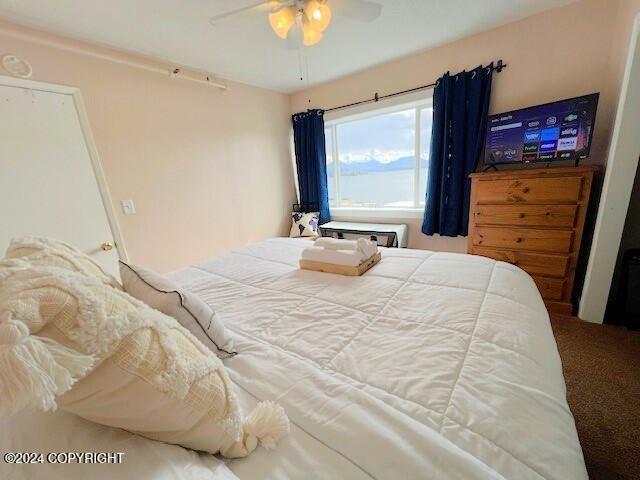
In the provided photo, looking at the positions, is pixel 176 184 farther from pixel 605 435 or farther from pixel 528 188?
pixel 605 435

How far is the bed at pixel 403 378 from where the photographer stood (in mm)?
533

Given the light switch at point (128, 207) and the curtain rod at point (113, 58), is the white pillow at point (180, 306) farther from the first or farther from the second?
the curtain rod at point (113, 58)

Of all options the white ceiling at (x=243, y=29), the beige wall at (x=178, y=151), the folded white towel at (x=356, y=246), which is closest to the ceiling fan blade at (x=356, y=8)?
the white ceiling at (x=243, y=29)

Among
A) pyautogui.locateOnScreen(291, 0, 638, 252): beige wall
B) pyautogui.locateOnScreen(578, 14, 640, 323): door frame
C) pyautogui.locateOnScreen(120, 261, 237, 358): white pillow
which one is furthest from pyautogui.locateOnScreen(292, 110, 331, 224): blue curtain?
pyautogui.locateOnScreen(120, 261, 237, 358): white pillow

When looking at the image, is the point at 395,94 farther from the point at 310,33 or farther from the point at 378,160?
the point at 310,33

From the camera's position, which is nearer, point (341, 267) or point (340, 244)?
point (341, 267)

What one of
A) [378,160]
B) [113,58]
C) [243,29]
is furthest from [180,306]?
[378,160]

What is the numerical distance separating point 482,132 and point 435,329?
227cm

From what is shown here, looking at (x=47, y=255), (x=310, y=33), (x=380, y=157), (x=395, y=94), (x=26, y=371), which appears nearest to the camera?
(x=26, y=371)

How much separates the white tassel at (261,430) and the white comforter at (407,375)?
0.02 meters

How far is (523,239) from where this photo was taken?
2166 millimetres

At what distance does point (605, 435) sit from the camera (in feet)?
3.98

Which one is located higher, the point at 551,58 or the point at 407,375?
the point at 551,58

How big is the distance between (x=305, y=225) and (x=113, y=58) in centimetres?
242
